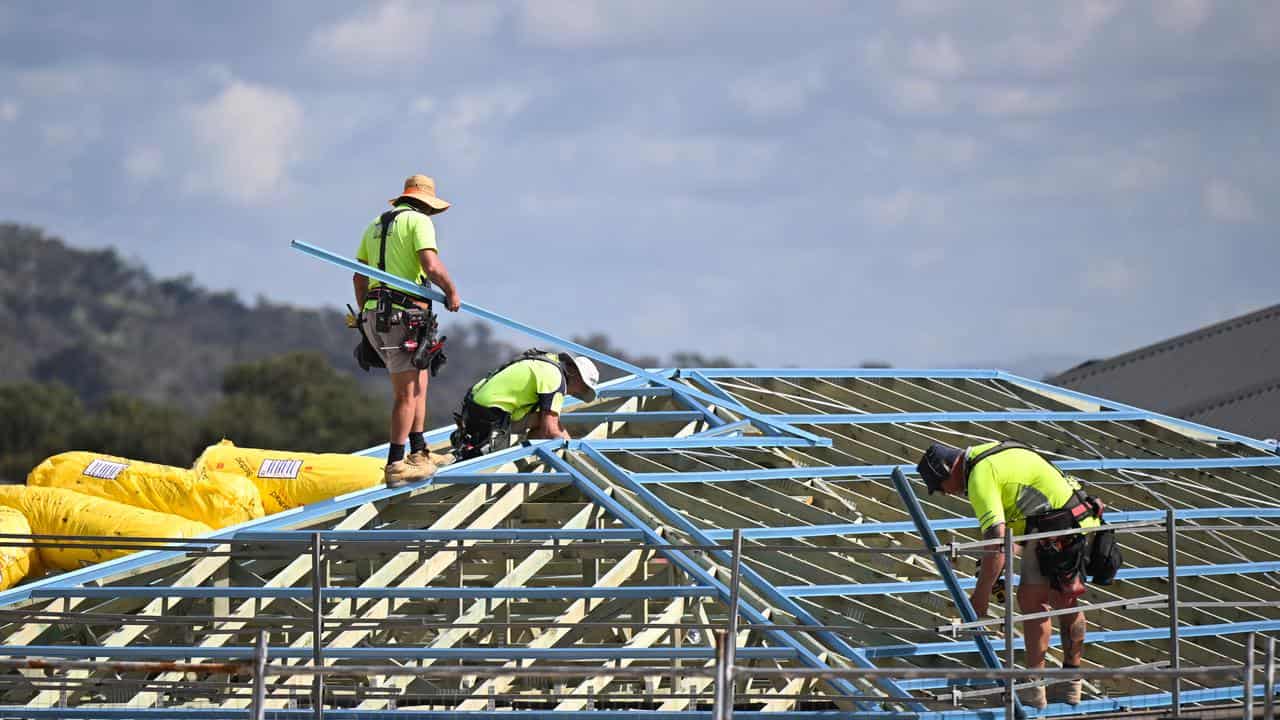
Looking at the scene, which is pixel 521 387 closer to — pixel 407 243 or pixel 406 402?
pixel 406 402

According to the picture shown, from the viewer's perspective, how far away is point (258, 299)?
451 ft

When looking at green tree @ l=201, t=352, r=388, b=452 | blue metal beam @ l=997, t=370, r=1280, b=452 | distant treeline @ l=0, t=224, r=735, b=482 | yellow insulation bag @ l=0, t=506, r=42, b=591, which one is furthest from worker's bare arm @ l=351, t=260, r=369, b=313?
green tree @ l=201, t=352, r=388, b=452

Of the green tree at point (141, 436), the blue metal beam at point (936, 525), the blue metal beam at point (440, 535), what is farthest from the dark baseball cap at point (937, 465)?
the green tree at point (141, 436)

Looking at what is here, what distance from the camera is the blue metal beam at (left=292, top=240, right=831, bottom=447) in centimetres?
1339

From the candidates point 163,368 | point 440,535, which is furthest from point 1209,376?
point 163,368

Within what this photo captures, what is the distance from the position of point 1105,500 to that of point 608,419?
4643 mm

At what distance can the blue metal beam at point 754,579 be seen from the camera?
1241 centimetres

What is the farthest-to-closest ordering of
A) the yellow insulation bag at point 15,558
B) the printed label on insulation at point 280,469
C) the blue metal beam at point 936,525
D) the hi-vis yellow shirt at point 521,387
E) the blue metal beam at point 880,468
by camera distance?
the blue metal beam at point 880,468 → the hi-vis yellow shirt at point 521,387 → the printed label on insulation at point 280,469 → the blue metal beam at point 936,525 → the yellow insulation bag at point 15,558

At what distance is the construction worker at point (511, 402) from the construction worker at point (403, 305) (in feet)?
2.46

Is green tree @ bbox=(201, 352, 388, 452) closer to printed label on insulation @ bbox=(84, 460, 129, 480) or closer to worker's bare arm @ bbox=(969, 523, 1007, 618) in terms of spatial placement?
printed label on insulation @ bbox=(84, 460, 129, 480)

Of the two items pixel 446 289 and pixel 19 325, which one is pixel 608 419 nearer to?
pixel 446 289

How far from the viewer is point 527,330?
584 inches

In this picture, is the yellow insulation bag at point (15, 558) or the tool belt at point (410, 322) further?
the tool belt at point (410, 322)

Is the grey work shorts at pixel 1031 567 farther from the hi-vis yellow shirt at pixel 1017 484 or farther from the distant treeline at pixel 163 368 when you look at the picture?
the distant treeline at pixel 163 368
